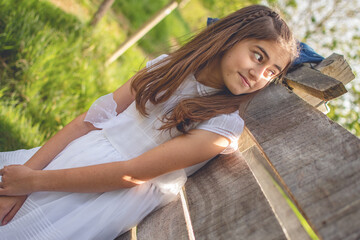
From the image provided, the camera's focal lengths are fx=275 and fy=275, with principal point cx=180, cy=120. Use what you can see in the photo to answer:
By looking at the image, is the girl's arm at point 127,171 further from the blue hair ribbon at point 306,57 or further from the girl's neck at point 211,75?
the blue hair ribbon at point 306,57

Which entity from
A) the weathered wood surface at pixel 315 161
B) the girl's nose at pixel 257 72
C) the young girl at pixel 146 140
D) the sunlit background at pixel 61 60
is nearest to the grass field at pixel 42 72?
the sunlit background at pixel 61 60

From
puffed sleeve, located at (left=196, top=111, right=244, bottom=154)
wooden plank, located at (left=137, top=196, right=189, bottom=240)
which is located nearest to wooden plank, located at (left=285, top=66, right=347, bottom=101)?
puffed sleeve, located at (left=196, top=111, right=244, bottom=154)

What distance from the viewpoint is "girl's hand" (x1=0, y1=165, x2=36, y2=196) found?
4.27 feet

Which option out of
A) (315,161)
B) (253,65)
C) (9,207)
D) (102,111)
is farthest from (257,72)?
(9,207)

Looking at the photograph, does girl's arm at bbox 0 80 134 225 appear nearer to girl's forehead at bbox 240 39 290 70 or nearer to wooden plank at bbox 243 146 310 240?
girl's forehead at bbox 240 39 290 70

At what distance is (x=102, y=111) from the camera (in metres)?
1.70

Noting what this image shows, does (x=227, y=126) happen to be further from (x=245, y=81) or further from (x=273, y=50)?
(x=273, y=50)

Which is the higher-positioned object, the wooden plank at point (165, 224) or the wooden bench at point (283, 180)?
the wooden bench at point (283, 180)

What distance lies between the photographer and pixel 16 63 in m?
2.84

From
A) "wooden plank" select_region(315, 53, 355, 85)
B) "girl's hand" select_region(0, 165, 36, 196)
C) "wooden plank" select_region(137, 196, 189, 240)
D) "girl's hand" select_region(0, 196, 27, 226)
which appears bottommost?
"wooden plank" select_region(137, 196, 189, 240)

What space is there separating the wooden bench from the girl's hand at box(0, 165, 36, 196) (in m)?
0.53

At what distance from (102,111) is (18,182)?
598 mm

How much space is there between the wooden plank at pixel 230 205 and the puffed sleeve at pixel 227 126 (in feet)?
0.18

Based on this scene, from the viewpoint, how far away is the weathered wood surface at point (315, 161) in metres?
0.78
